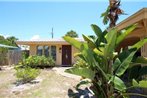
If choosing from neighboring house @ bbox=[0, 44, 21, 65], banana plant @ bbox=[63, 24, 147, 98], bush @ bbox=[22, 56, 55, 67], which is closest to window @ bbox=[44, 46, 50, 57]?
bush @ bbox=[22, 56, 55, 67]

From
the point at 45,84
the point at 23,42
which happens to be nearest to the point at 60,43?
the point at 23,42

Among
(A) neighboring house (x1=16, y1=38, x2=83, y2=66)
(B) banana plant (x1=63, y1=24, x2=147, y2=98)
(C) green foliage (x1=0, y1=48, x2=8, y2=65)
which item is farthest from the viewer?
(C) green foliage (x1=0, y1=48, x2=8, y2=65)

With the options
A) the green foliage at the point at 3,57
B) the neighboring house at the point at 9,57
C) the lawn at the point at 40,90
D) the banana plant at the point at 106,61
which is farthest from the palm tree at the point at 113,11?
the banana plant at the point at 106,61

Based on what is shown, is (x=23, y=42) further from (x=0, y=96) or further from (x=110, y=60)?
(x=110, y=60)

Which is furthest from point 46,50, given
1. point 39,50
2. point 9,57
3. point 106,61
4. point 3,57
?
point 106,61

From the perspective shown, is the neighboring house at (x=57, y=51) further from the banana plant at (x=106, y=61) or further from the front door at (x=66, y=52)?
the banana plant at (x=106, y=61)

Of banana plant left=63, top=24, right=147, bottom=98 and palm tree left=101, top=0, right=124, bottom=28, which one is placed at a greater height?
palm tree left=101, top=0, right=124, bottom=28

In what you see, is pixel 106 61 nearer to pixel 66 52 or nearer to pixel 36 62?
pixel 36 62

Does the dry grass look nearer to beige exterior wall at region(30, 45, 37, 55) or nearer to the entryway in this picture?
the entryway

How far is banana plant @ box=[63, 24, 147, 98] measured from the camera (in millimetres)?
7299

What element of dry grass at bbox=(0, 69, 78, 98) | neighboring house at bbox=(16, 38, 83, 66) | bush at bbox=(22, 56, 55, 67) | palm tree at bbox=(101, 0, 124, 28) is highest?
palm tree at bbox=(101, 0, 124, 28)

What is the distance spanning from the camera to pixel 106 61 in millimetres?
8070

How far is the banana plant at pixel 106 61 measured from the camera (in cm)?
730

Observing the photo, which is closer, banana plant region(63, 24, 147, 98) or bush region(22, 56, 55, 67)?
banana plant region(63, 24, 147, 98)
